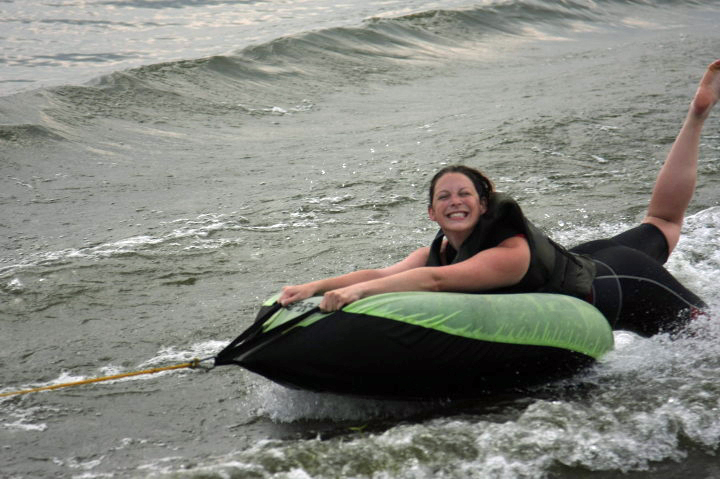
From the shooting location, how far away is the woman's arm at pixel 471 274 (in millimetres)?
3680

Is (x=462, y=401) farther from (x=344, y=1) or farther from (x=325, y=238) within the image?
(x=344, y=1)

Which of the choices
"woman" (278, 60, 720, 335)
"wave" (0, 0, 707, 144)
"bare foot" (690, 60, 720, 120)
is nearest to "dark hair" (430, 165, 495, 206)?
"woman" (278, 60, 720, 335)

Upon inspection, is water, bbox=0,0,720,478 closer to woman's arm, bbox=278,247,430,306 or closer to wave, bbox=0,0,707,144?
wave, bbox=0,0,707,144

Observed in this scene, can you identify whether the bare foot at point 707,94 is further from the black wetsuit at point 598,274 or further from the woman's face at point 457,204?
the woman's face at point 457,204

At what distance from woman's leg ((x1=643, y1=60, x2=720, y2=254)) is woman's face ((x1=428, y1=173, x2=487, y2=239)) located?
1.48 m

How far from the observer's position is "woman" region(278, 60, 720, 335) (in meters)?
3.72

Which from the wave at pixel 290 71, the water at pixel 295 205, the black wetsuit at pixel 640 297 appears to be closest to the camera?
the water at pixel 295 205

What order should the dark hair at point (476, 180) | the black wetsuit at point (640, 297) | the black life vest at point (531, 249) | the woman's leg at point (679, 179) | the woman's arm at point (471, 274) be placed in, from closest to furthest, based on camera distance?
the woman's arm at point (471, 274)
the black life vest at point (531, 249)
the dark hair at point (476, 180)
the black wetsuit at point (640, 297)
the woman's leg at point (679, 179)

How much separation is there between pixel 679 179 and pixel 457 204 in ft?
5.56

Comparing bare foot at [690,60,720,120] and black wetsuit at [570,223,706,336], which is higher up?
Answer: bare foot at [690,60,720,120]

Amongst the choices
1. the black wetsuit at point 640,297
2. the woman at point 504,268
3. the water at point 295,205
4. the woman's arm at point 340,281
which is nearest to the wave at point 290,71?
the water at point 295,205

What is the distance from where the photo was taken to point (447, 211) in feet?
12.9

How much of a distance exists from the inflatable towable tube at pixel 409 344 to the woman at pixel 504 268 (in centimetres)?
→ 11

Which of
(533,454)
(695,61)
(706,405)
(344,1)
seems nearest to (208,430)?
(533,454)
